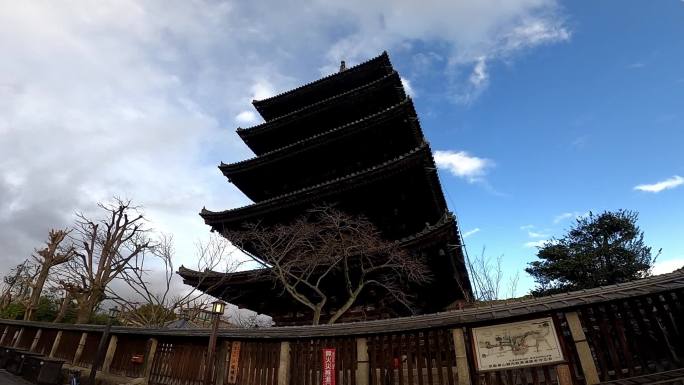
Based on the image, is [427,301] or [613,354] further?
[427,301]

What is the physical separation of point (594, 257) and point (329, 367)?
2274 cm

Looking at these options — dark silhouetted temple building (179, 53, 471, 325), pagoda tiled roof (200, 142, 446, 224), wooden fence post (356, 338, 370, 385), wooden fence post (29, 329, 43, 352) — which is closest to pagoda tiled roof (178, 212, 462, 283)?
dark silhouetted temple building (179, 53, 471, 325)

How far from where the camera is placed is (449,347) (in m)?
6.00

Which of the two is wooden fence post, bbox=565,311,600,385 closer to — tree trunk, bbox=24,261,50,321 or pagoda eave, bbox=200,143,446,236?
pagoda eave, bbox=200,143,446,236

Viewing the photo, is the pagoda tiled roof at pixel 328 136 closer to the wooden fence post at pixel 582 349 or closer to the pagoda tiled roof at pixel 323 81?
the pagoda tiled roof at pixel 323 81

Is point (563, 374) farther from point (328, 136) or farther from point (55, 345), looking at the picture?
point (55, 345)

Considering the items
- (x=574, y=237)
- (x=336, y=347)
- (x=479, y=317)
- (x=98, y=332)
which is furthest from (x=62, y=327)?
(x=574, y=237)

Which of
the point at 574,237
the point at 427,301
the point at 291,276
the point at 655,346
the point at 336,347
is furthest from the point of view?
the point at 574,237

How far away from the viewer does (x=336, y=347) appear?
272 inches

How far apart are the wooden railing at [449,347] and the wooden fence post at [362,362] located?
2cm

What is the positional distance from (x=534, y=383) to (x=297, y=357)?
174 inches

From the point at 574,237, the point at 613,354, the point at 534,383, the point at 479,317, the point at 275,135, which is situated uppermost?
the point at 275,135

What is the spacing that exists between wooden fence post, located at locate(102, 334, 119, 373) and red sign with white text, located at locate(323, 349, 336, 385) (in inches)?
324

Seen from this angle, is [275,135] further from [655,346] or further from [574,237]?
[574,237]
